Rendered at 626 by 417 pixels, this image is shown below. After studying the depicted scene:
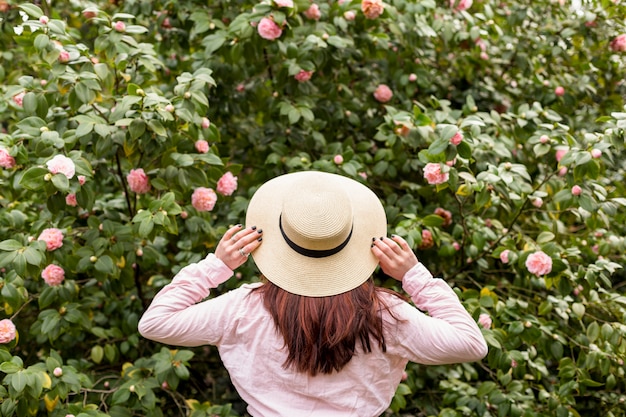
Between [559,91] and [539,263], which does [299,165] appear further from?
[559,91]

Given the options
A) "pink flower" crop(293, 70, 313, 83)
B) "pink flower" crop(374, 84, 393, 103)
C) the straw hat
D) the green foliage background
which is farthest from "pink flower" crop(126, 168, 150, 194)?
"pink flower" crop(374, 84, 393, 103)

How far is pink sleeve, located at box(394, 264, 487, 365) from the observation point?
4.80 ft

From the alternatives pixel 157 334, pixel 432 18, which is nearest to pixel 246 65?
pixel 432 18

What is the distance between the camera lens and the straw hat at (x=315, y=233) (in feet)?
4.66

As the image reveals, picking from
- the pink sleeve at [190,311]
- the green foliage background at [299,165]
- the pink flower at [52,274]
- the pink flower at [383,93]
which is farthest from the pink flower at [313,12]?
the pink sleeve at [190,311]

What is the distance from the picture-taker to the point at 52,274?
7.56 feet

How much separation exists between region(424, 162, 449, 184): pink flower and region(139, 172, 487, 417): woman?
30.4 inches

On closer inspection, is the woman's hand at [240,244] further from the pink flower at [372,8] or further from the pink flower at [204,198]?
the pink flower at [372,8]

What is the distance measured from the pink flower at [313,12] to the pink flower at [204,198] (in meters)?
0.91

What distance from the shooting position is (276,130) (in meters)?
2.98

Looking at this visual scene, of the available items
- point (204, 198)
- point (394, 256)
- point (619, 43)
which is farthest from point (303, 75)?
point (619, 43)

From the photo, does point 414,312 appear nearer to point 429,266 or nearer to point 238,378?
point 238,378

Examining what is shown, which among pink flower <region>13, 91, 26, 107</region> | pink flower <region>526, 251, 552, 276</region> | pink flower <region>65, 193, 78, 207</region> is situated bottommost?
pink flower <region>65, 193, 78, 207</region>

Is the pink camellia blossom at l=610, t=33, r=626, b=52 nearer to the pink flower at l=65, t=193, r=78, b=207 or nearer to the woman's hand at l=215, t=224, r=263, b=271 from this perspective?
the woman's hand at l=215, t=224, r=263, b=271
